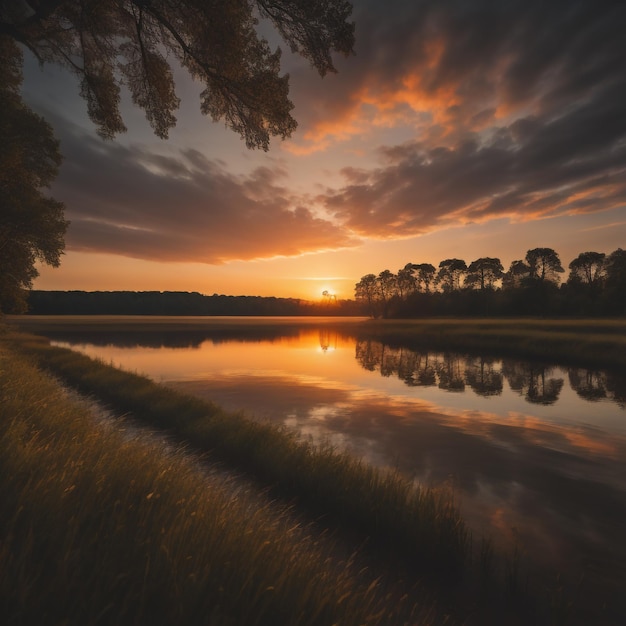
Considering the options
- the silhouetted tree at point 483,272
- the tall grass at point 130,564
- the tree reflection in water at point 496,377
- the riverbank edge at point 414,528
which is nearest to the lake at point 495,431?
the tree reflection in water at point 496,377

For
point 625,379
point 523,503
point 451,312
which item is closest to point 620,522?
point 523,503

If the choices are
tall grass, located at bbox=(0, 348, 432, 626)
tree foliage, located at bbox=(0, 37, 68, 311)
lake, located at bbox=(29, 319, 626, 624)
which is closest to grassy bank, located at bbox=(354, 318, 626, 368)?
lake, located at bbox=(29, 319, 626, 624)

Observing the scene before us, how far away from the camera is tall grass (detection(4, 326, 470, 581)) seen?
6506mm

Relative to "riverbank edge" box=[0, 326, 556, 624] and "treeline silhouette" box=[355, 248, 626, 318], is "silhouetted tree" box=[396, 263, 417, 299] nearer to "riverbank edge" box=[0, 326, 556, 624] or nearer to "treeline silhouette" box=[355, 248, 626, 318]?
"treeline silhouette" box=[355, 248, 626, 318]

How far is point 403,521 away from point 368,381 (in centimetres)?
1904

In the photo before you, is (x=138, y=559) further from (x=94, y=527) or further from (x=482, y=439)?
(x=482, y=439)

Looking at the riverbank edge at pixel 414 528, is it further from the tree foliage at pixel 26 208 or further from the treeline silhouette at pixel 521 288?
the treeline silhouette at pixel 521 288

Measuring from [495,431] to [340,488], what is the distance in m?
9.26

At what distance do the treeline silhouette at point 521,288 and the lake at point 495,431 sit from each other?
191 ft

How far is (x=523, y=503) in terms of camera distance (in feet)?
28.3

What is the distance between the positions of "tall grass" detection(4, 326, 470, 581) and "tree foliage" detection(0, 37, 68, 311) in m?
14.0

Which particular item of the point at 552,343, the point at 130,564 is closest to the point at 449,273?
the point at 552,343

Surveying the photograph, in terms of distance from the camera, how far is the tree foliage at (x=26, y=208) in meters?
19.6

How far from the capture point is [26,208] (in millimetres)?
20422
